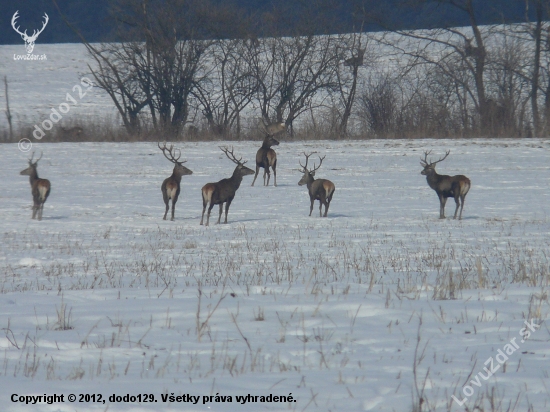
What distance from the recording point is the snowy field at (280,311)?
4.33 meters

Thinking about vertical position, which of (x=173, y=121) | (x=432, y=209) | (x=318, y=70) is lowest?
(x=432, y=209)

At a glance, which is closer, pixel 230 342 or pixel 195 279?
pixel 230 342

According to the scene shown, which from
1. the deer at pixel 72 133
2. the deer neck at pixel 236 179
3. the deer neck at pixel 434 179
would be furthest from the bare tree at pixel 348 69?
the deer neck at pixel 236 179

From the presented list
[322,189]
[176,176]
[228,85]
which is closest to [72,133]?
[228,85]

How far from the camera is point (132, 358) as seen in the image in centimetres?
499

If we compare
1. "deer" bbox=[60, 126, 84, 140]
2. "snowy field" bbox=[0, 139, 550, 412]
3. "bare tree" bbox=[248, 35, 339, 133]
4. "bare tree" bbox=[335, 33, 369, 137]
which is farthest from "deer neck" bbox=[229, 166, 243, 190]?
"bare tree" bbox=[248, 35, 339, 133]

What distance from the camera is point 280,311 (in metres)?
6.28

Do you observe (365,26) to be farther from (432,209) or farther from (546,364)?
(546,364)

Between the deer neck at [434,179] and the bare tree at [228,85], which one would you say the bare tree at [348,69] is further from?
the deer neck at [434,179]

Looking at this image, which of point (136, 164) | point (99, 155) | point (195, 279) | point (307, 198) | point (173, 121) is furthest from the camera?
point (173, 121)

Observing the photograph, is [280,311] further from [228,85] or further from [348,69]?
[348,69]

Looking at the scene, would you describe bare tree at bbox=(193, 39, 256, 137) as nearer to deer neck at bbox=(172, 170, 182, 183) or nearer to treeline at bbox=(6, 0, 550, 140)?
treeline at bbox=(6, 0, 550, 140)

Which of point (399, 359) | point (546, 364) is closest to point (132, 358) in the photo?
point (399, 359)

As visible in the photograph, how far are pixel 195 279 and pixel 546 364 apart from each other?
465 centimetres
